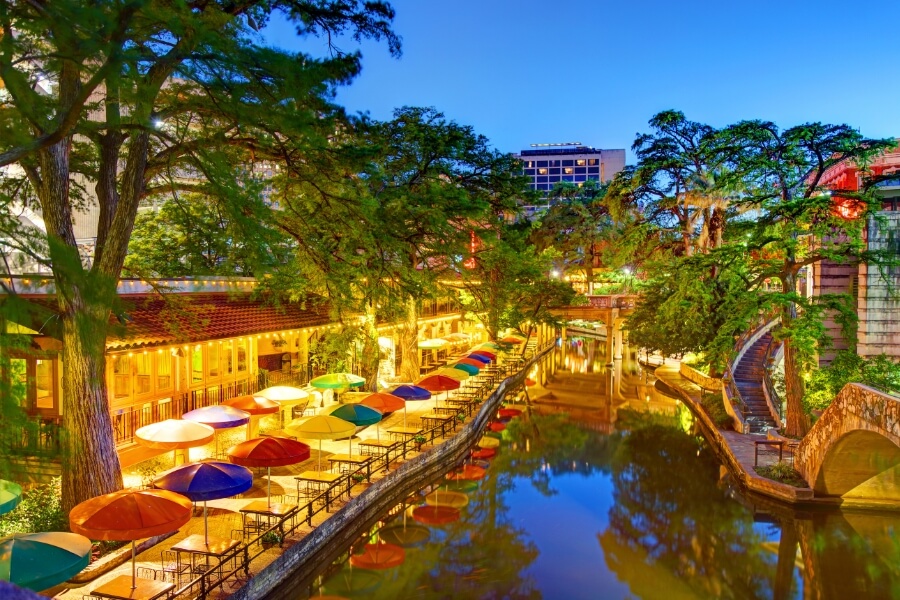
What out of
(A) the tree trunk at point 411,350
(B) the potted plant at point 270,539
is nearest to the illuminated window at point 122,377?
(B) the potted plant at point 270,539

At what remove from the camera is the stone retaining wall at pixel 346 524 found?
39.0 ft

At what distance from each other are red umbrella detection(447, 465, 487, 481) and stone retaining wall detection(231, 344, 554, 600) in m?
0.39

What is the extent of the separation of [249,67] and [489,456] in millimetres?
18311

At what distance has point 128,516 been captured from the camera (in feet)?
32.0

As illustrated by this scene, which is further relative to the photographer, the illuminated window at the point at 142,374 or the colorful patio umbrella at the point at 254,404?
the colorful patio umbrella at the point at 254,404

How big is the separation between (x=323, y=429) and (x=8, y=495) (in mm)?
7257

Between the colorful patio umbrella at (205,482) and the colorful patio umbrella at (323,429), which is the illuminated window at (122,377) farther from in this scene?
the colorful patio umbrella at (205,482)

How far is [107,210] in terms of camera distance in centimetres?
1319

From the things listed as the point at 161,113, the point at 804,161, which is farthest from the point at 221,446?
the point at 804,161

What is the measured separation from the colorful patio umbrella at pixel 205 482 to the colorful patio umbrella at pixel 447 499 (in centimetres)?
813

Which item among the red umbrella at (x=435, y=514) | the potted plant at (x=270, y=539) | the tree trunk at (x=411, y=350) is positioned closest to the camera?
the potted plant at (x=270, y=539)

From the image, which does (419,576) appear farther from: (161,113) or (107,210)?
(161,113)

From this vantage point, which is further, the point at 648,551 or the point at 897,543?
the point at 648,551

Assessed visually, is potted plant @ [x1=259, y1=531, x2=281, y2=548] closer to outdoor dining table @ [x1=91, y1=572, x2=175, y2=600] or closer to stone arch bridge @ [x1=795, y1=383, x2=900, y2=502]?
outdoor dining table @ [x1=91, y1=572, x2=175, y2=600]
